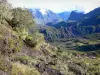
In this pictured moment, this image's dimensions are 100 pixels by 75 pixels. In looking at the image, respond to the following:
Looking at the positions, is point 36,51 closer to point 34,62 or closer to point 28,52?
point 28,52

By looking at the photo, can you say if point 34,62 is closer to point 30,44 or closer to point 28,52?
point 28,52

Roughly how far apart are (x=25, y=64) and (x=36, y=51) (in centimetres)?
737

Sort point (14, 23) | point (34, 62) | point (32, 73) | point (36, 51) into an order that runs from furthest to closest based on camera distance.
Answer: point (14, 23) → point (36, 51) → point (34, 62) → point (32, 73)

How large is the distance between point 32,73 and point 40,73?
965 mm

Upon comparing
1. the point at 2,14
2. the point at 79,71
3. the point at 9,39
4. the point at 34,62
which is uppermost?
the point at 2,14

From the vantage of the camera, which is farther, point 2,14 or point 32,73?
point 2,14

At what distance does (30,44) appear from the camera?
95.0ft

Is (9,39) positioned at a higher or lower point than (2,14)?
lower

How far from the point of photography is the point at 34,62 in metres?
22.4

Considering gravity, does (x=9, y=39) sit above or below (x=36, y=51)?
above

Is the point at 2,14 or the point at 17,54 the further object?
the point at 2,14

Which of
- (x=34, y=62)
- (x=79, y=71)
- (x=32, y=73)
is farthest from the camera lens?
(x=79, y=71)

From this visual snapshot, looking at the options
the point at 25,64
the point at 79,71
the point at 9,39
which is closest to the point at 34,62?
the point at 25,64

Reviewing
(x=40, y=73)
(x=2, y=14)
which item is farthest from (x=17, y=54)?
(x=2, y=14)
